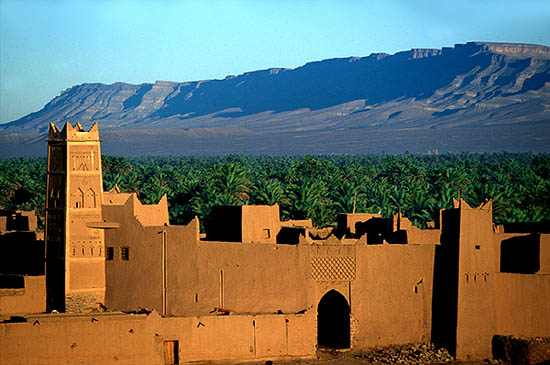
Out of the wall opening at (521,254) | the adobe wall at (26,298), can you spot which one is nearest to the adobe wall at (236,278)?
the adobe wall at (26,298)

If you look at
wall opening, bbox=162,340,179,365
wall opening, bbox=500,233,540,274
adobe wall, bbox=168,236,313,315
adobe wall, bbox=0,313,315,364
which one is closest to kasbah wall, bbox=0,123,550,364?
adobe wall, bbox=168,236,313,315

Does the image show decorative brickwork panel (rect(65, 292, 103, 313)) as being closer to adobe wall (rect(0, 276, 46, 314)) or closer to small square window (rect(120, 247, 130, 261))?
adobe wall (rect(0, 276, 46, 314))

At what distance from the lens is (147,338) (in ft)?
91.7

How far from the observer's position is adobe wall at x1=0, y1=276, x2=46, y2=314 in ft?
101

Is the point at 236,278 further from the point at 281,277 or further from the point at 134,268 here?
the point at 134,268

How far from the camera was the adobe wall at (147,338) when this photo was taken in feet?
87.7

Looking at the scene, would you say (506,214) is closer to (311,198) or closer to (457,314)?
(311,198)

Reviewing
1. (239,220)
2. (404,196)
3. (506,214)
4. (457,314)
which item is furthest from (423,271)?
(404,196)

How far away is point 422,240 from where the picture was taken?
3391 cm

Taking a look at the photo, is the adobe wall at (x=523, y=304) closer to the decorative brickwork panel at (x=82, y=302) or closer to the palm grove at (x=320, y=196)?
the palm grove at (x=320, y=196)

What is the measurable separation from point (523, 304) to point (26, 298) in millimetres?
15960

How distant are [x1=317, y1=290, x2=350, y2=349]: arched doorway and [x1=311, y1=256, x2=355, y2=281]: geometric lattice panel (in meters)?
0.77

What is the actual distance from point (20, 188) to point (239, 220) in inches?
1445

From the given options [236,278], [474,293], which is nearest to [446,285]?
[474,293]
